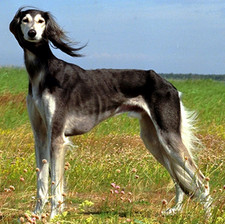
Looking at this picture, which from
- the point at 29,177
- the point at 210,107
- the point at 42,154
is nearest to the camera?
the point at 42,154

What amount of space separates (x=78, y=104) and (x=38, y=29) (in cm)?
94

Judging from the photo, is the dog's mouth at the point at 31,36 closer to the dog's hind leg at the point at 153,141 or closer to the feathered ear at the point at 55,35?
the feathered ear at the point at 55,35

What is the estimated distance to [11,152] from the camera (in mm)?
8188

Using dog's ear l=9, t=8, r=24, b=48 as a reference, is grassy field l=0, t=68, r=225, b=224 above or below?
below


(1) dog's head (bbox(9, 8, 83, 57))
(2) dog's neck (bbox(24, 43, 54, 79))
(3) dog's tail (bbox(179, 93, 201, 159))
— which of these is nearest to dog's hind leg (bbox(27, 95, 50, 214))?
(2) dog's neck (bbox(24, 43, 54, 79))

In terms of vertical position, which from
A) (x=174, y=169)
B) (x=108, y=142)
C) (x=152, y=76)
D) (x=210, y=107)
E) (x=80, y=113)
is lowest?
(x=210, y=107)

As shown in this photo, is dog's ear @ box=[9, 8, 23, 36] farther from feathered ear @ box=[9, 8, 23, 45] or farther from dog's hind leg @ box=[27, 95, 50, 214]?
dog's hind leg @ box=[27, 95, 50, 214]

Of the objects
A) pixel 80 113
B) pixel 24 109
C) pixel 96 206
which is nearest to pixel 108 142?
pixel 96 206

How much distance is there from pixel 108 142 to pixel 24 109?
18.6 feet

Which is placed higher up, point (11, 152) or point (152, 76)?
point (152, 76)

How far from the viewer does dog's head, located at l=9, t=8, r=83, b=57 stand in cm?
533

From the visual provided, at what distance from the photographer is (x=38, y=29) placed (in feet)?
17.5

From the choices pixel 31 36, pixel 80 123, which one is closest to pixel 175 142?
pixel 80 123

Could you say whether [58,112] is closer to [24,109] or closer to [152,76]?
[152,76]
